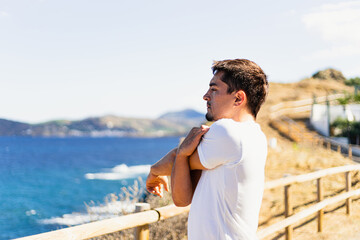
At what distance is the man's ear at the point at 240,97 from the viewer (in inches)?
58.4

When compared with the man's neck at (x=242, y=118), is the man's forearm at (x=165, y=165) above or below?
below

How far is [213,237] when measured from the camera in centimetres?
142

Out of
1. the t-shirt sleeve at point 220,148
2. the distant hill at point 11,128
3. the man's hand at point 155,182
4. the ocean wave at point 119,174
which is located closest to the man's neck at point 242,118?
the t-shirt sleeve at point 220,148

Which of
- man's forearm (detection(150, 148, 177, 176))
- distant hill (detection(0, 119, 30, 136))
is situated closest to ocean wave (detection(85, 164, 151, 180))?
distant hill (detection(0, 119, 30, 136))

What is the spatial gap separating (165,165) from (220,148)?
317 millimetres

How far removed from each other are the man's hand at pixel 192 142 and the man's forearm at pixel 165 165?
0.09 metres

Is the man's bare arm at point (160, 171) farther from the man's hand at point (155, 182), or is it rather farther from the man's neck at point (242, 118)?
the man's neck at point (242, 118)

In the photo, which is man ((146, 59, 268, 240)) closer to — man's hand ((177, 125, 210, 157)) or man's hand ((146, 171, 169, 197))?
man's hand ((177, 125, 210, 157))

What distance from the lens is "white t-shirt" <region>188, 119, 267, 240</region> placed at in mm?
1388

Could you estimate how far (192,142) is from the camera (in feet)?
4.77

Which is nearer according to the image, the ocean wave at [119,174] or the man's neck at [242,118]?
the man's neck at [242,118]

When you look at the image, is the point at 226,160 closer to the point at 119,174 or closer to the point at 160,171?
the point at 160,171

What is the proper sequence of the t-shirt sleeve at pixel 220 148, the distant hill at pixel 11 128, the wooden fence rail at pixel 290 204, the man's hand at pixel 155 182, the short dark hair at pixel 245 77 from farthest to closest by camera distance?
the distant hill at pixel 11 128 → the wooden fence rail at pixel 290 204 → the man's hand at pixel 155 182 → the short dark hair at pixel 245 77 → the t-shirt sleeve at pixel 220 148

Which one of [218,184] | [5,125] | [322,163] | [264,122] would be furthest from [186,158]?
[264,122]
